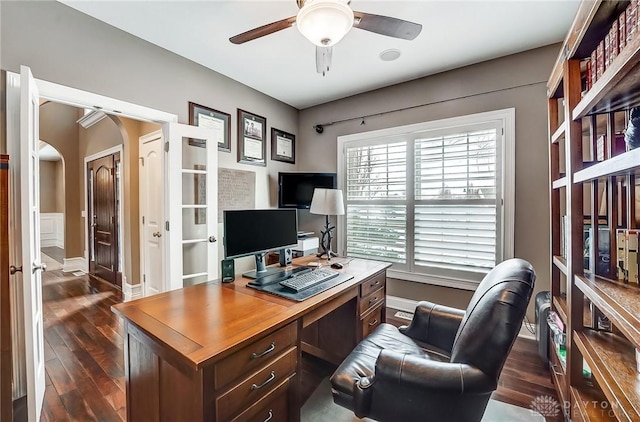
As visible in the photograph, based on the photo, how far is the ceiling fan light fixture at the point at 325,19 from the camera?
4.53 feet

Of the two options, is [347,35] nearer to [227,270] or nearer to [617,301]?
[227,270]

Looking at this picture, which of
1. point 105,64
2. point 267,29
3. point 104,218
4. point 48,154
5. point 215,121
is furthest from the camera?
point 48,154

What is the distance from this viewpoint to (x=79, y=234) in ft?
18.9

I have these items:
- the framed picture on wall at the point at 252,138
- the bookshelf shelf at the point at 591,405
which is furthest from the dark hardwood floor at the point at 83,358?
the bookshelf shelf at the point at 591,405

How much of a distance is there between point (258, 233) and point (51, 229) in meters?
9.38

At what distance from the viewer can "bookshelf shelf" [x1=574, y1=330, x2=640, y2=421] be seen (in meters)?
0.88

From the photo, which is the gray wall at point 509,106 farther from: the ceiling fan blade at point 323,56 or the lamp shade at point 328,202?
the ceiling fan blade at point 323,56

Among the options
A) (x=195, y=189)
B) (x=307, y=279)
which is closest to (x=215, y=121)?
(x=195, y=189)

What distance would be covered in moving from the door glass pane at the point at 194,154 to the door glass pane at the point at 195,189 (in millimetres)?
94

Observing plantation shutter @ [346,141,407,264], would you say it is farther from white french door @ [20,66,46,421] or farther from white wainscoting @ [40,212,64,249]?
white wainscoting @ [40,212,64,249]

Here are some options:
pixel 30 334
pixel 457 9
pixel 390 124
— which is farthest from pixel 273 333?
pixel 390 124

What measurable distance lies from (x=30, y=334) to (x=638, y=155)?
9.27 ft

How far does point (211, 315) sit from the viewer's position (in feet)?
4.23

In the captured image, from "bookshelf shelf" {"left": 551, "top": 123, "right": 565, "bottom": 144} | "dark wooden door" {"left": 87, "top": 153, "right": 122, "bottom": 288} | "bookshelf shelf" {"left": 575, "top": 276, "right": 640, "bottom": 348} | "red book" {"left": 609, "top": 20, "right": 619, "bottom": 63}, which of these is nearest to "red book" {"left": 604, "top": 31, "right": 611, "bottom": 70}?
"red book" {"left": 609, "top": 20, "right": 619, "bottom": 63}
